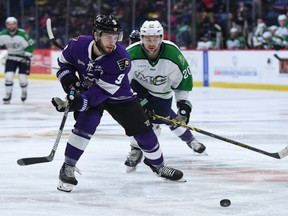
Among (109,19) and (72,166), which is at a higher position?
(109,19)

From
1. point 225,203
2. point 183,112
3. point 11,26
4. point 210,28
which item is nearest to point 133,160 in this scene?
point 183,112

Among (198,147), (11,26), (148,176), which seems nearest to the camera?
(148,176)

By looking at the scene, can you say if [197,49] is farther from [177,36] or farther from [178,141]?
[178,141]

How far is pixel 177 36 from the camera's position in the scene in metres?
16.7

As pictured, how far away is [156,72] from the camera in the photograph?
600cm

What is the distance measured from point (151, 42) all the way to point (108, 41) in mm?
854

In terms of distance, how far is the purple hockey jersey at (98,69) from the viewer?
498 centimetres

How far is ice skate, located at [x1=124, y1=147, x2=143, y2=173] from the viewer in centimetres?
582

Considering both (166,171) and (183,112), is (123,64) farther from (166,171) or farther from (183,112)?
(183,112)

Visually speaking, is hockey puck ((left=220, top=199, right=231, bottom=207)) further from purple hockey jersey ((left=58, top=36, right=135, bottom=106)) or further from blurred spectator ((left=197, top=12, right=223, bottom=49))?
blurred spectator ((left=197, top=12, right=223, bottom=49))

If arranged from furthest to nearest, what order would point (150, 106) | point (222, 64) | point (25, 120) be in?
point (222, 64) < point (25, 120) < point (150, 106)

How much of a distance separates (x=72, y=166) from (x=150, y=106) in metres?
1.08

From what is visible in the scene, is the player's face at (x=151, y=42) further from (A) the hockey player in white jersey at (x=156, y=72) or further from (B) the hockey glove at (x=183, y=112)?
(B) the hockey glove at (x=183, y=112)

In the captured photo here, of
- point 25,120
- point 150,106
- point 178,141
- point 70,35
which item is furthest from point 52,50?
point 150,106
